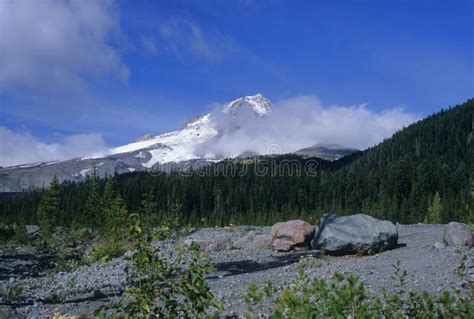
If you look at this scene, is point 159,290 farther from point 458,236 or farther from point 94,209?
point 94,209

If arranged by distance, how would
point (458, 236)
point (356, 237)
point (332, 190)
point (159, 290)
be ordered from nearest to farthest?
point (159, 290)
point (458, 236)
point (356, 237)
point (332, 190)

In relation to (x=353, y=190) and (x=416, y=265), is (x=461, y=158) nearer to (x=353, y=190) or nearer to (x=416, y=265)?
(x=353, y=190)

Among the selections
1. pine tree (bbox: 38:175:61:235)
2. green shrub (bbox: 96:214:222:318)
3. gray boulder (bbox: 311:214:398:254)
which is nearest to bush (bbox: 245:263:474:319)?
green shrub (bbox: 96:214:222:318)

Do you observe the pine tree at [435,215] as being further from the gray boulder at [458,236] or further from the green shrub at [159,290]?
the green shrub at [159,290]

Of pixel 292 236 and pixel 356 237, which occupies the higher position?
pixel 356 237

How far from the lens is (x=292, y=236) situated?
22.4 m

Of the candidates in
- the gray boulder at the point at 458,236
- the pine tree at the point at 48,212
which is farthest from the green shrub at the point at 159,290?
the pine tree at the point at 48,212

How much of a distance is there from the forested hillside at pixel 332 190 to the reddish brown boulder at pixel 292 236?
41467 millimetres

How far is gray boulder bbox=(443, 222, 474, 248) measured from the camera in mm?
17719

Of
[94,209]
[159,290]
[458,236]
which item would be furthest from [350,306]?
[94,209]

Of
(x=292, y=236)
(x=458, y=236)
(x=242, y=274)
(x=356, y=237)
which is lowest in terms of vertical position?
(x=242, y=274)

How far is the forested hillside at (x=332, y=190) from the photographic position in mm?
76438

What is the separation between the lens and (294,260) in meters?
19.3

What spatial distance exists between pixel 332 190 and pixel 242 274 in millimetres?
94432
